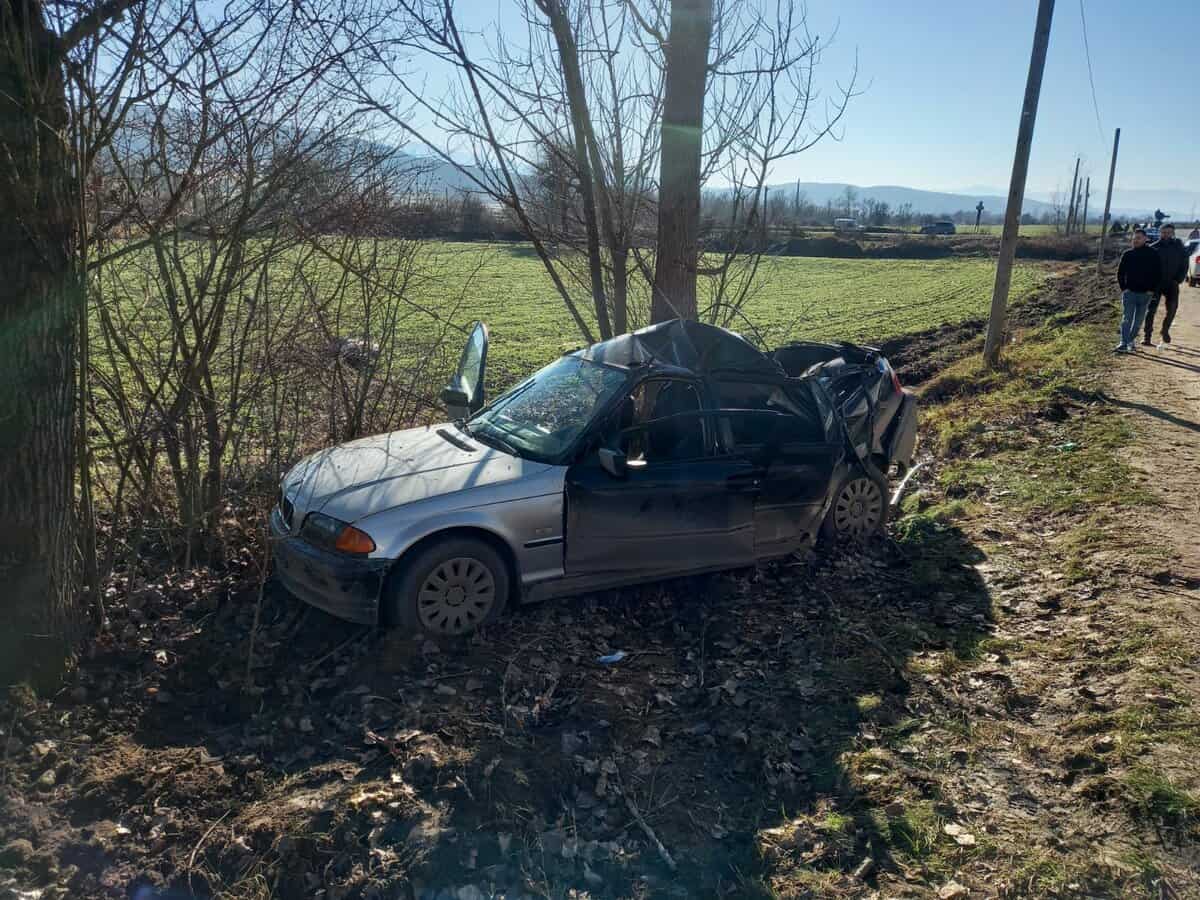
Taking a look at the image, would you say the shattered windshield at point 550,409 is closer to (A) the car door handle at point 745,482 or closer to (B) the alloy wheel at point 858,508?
(A) the car door handle at point 745,482

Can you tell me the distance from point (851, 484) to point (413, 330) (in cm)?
425

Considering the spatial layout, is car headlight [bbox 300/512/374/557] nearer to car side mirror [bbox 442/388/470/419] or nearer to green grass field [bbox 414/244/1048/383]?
car side mirror [bbox 442/388/470/419]

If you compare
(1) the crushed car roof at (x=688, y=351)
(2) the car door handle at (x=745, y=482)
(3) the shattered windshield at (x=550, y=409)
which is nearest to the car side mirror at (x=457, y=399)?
(3) the shattered windshield at (x=550, y=409)

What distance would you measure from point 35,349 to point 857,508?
573 cm

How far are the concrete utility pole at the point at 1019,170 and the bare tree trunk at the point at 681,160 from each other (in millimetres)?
7514

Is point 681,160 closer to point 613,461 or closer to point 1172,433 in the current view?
point 613,461

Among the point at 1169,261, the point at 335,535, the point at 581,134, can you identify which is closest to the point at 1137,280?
the point at 1169,261

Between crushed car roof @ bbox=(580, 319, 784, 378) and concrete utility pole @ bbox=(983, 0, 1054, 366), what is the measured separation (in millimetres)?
8780

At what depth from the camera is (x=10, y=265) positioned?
4.11 metres

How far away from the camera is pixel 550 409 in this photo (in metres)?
6.29

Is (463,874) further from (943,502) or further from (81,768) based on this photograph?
(943,502)

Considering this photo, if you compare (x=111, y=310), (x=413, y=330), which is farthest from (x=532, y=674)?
(x=413, y=330)

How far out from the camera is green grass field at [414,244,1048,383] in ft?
31.7

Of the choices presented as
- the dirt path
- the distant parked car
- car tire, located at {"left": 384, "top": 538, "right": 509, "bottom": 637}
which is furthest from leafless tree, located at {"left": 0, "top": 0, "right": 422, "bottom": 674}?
the distant parked car
